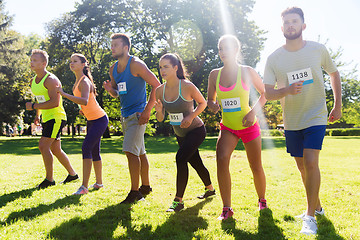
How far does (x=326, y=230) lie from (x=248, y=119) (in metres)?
1.51

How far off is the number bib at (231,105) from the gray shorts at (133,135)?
4.64ft

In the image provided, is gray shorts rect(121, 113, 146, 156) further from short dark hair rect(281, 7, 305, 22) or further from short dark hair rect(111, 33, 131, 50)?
short dark hair rect(281, 7, 305, 22)

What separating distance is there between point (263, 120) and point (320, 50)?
26739mm

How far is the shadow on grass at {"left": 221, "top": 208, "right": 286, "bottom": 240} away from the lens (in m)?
3.25

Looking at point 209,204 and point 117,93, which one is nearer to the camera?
point 209,204

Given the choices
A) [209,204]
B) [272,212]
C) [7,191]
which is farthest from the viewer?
[7,191]

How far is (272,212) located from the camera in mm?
4160

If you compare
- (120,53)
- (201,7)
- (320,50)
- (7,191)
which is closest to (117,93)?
(120,53)

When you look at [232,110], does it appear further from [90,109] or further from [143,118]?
[90,109]

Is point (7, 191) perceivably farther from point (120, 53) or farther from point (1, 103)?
point (1, 103)

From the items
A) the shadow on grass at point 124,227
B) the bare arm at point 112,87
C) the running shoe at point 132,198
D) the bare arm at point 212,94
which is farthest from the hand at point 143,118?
the shadow on grass at point 124,227

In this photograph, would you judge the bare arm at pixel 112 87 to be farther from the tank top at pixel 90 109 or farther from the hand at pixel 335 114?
the hand at pixel 335 114

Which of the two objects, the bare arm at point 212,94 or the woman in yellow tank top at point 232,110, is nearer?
the woman in yellow tank top at point 232,110

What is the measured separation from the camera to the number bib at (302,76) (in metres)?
3.57
